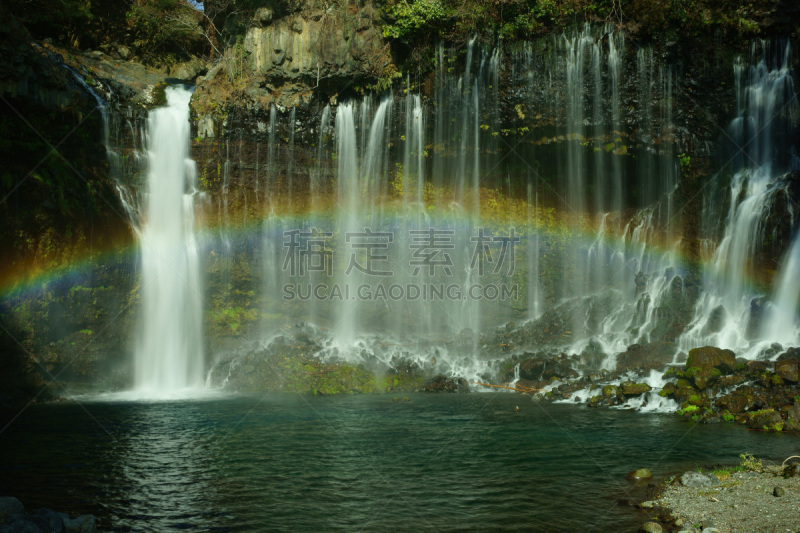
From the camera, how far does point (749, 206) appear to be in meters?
19.3

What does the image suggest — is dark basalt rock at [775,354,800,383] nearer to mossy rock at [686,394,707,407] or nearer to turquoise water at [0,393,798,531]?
mossy rock at [686,394,707,407]

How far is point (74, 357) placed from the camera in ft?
61.6

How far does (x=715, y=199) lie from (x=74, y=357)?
2337 centimetres

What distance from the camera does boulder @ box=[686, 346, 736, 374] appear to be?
15031 mm

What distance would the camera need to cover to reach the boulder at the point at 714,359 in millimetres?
15031

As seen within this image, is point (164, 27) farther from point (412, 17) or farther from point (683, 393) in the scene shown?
point (683, 393)

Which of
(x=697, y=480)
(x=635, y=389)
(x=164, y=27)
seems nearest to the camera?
(x=697, y=480)

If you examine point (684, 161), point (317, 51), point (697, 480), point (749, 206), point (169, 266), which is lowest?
point (697, 480)

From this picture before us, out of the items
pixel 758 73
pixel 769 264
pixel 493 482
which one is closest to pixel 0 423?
pixel 493 482

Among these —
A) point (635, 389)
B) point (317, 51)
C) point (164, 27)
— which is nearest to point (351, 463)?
point (635, 389)

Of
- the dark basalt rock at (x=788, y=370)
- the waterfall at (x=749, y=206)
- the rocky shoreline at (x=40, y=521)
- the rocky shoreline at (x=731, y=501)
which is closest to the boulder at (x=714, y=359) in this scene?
the dark basalt rock at (x=788, y=370)

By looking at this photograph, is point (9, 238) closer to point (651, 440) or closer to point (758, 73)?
point (651, 440)

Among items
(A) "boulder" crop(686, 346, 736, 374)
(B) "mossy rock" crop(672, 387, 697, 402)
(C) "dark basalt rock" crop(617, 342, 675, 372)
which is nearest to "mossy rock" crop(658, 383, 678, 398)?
(B) "mossy rock" crop(672, 387, 697, 402)

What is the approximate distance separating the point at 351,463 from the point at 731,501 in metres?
5.85
